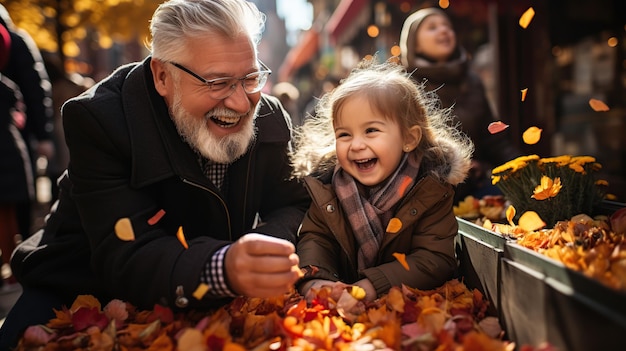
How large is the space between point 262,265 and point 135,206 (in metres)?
0.66

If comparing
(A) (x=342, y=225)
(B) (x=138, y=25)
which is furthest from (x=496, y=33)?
(B) (x=138, y=25)

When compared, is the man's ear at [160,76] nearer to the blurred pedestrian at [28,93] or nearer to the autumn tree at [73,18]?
the blurred pedestrian at [28,93]

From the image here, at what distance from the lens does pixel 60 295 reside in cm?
216

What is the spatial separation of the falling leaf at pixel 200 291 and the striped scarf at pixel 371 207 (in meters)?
0.72

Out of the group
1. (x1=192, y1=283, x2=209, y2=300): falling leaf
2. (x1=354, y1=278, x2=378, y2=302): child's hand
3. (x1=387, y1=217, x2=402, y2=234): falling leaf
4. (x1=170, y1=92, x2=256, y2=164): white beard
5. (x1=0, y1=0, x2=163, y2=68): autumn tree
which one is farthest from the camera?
(x1=0, y1=0, x2=163, y2=68): autumn tree

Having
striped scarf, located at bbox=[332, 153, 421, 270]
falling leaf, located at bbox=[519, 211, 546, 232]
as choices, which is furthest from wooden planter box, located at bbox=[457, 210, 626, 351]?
striped scarf, located at bbox=[332, 153, 421, 270]

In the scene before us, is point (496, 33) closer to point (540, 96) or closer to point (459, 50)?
point (540, 96)

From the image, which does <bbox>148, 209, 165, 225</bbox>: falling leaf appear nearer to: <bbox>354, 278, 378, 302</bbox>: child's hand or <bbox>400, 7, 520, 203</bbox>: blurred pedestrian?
<bbox>354, 278, 378, 302</bbox>: child's hand

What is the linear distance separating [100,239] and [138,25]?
11.1m

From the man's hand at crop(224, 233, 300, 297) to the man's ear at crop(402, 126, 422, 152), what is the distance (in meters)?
0.90

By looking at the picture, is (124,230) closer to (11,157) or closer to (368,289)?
(368,289)

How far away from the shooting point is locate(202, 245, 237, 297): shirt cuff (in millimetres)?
1655

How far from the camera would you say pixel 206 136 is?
218cm

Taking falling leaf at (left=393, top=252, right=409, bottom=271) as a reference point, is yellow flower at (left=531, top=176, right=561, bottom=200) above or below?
above
